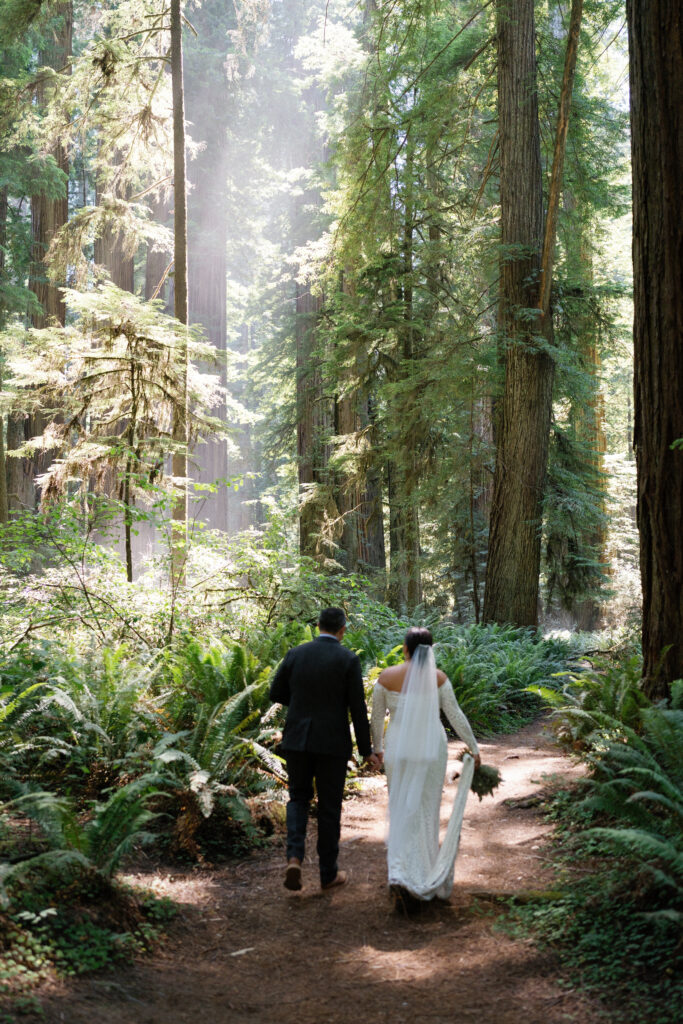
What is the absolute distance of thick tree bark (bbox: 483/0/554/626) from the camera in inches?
531

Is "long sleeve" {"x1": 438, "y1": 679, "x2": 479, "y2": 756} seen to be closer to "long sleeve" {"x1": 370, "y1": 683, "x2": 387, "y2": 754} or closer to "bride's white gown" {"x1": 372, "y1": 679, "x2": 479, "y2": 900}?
"bride's white gown" {"x1": 372, "y1": 679, "x2": 479, "y2": 900}

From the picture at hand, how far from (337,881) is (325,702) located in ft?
3.88

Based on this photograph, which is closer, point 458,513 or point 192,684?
point 192,684

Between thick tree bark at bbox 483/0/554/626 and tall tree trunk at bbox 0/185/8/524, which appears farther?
tall tree trunk at bbox 0/185/8/524

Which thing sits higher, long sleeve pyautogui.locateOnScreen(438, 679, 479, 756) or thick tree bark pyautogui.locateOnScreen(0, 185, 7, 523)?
thick tree bark pyautogui.locateOnScreen(0, 185, 7, 523)

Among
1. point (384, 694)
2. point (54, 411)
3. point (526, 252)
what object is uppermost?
point (526, 252)

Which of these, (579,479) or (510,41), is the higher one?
(510,41)

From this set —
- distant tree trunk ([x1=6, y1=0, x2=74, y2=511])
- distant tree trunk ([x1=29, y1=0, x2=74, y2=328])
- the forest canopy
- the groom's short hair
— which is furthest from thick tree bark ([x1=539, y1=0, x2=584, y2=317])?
distant tree trunk ([x1=29, y1=0, x2=74, y2=328])

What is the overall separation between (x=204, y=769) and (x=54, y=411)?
6264mm

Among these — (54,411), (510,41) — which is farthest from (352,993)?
(510,41)

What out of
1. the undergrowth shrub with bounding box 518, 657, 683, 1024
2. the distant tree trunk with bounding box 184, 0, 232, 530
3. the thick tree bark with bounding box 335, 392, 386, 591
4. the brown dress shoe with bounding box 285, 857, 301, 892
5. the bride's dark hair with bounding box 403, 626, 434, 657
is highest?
the distant tree trunk with bounding box 184, 0, 232, 530

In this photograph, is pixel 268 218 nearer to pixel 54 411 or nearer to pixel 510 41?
pixel 510 41

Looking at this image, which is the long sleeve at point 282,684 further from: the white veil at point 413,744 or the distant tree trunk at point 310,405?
the distant tree trunk at point 310,405

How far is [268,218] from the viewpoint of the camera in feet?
128
